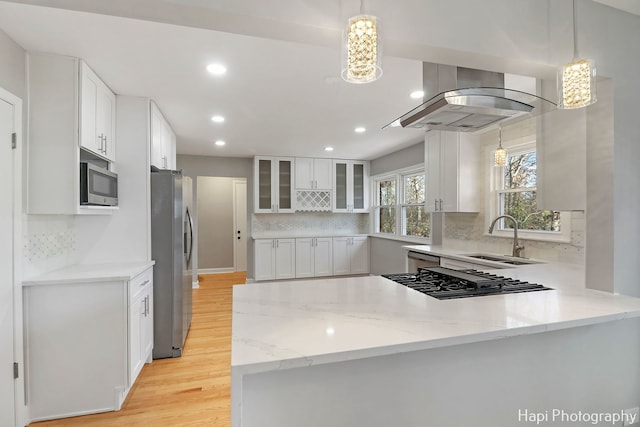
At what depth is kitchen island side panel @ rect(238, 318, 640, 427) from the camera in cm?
110

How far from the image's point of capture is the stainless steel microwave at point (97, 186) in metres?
2.14

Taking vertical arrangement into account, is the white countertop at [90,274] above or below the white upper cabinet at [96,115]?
below

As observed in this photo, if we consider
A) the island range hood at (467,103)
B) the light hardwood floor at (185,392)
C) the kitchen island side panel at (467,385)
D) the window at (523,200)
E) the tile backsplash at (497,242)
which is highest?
the island range hood at (467,103)

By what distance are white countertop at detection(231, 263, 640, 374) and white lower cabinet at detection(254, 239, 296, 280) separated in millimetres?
3809

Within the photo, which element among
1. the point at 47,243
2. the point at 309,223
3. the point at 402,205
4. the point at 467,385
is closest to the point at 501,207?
the point at 402,205

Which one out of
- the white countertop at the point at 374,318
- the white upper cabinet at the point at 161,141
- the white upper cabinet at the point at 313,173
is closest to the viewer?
the white countertop at the point at 374,318

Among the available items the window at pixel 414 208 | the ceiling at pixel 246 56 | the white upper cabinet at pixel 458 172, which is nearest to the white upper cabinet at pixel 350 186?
the window at pixel 414 208

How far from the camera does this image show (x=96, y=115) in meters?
2.39

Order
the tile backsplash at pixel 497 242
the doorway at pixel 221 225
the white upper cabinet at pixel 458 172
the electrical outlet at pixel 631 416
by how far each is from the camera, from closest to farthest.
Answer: the electrical outlet at pixel 631 416
the tile backsplash at pixel 497 242
the white upper cabinet at pixel 458 172
the doorway at pixel 221 225

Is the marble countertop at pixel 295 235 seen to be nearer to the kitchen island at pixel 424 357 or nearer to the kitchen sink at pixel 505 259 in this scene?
the kitchen sink at pixel 505 259

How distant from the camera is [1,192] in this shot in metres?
1.79

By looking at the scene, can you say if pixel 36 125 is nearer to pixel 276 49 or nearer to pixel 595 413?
pixel 276 49

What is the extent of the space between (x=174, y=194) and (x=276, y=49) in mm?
1636

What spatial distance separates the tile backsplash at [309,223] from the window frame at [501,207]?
3.13m
